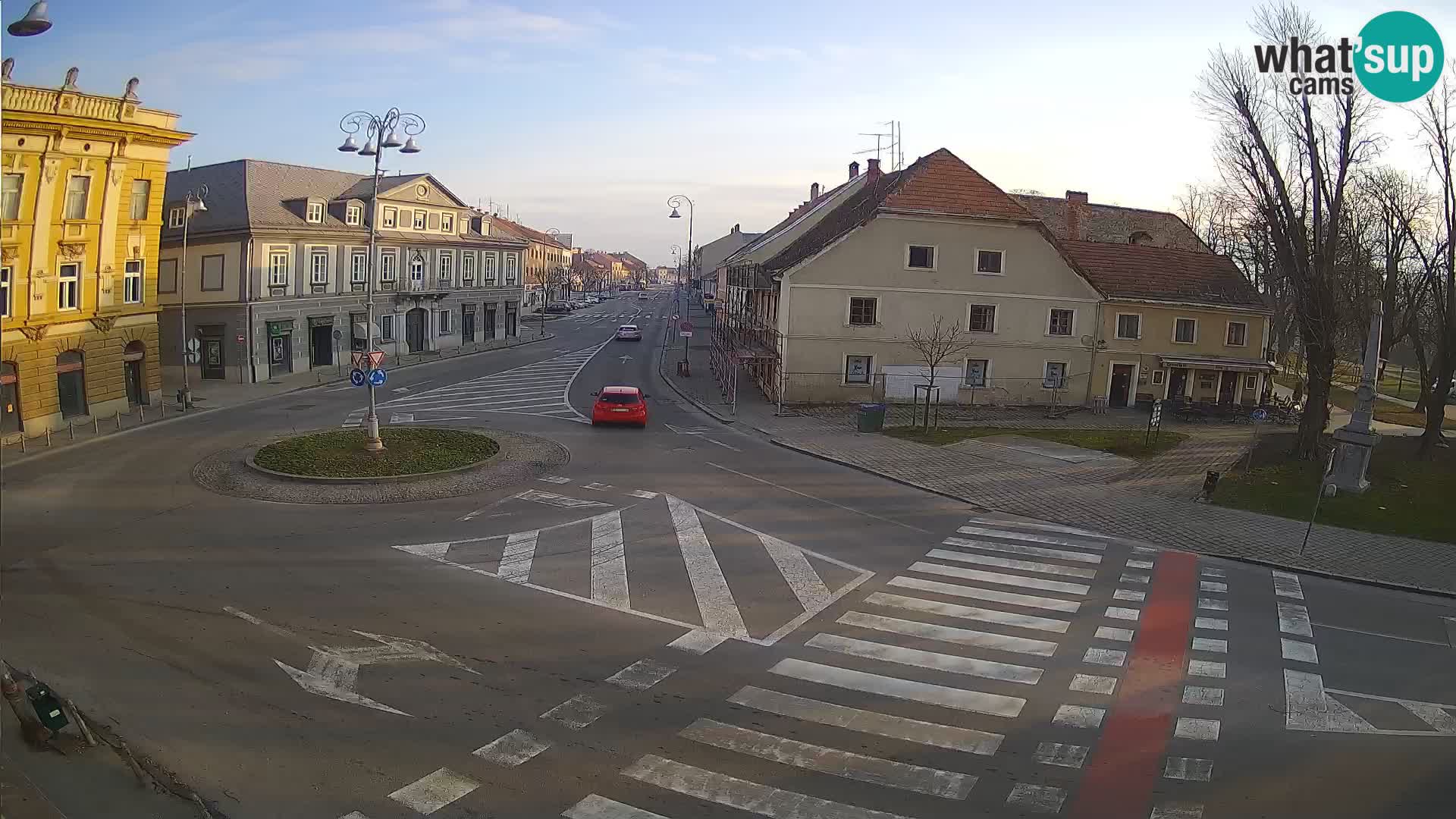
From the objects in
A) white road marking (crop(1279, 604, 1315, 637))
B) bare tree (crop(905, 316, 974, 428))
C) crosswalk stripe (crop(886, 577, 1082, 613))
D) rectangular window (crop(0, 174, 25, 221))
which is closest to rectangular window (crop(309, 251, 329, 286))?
bare tree (crop(905, 316, 974, 428))

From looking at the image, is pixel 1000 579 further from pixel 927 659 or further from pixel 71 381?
pixel 71 381

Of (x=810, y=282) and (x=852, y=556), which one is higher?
(x=810, y=282)

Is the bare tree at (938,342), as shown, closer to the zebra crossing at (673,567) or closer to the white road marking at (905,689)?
the zebra crossing at (673,567)

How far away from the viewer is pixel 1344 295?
3127 cm

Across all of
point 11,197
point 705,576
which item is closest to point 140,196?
point 11,197

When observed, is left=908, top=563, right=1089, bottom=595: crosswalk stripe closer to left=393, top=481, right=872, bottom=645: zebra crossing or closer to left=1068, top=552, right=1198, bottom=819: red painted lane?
left=1068, top=552, right=1198, bottom=819: red painted lane

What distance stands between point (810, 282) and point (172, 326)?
2791 centimetres

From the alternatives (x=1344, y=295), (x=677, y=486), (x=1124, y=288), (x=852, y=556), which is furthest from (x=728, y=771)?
(x=1124, y=288)

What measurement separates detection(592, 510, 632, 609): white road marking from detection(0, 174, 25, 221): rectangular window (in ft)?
29.5

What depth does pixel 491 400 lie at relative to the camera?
116 feet

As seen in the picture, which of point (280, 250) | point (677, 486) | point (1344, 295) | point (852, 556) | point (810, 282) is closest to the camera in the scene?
point (852, 556)

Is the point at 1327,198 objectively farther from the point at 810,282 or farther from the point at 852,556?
the point at 852,556

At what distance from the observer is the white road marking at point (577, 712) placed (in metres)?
9.66

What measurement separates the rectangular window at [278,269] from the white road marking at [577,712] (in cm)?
3766
